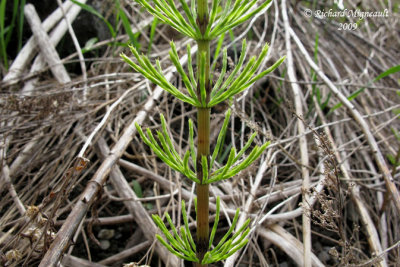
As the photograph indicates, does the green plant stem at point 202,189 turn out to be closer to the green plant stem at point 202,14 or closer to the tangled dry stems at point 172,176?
the green plant stem at point 202,14

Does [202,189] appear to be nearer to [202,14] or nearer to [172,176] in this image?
[202,14]

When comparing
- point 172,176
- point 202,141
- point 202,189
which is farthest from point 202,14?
point 172,176

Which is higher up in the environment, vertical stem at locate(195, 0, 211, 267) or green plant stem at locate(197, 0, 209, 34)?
green plant stem at locate(197, 0, 209, 34)

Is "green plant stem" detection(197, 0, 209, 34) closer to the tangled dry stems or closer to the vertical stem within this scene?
the vertical stem

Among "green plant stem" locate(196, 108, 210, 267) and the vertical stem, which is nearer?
the vertical stem

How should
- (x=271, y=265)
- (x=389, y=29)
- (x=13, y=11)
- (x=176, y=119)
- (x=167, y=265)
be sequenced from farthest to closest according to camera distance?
1. (x=389, y=29)
2. (x=13, y=11)
3. (x=176, y=119)
4. (x=271, y=265)
5. (x=167, y=265)

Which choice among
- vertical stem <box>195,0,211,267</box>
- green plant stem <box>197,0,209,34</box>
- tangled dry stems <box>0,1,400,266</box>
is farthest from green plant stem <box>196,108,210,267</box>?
tangled dry stems <box>0,1,400,266</box>

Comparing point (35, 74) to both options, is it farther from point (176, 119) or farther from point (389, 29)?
point (389, 29)

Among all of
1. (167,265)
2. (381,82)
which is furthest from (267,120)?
(167,265)
